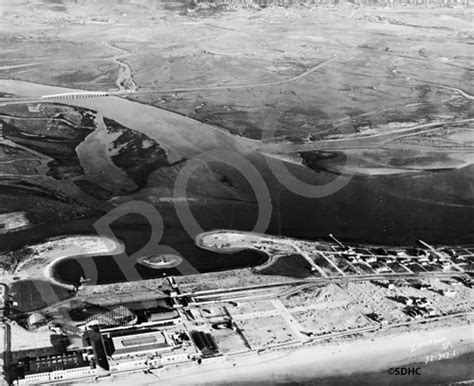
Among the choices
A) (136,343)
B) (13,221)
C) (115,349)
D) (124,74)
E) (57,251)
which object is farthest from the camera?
(124,74)

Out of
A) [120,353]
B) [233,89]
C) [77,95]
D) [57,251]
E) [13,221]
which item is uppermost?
[77,95]

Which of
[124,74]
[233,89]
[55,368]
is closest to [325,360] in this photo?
[55,368]

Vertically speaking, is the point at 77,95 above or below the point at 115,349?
above

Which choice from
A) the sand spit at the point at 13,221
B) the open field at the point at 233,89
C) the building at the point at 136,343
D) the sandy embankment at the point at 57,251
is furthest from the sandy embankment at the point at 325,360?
the open field at the point at 233,89

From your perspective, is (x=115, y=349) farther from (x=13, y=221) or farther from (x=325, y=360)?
(x=13, y=221)

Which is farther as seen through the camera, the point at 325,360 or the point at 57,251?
the point at 57,251

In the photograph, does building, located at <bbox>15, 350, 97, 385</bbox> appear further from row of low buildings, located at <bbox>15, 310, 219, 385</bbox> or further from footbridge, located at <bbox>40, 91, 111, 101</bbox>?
footbridge, located at <bbox>40, 91, 111, 101</bbox>

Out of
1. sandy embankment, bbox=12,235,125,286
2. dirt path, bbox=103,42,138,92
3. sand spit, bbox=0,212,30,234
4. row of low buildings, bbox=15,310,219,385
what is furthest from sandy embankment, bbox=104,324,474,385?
dirt path, bbox=103,42,138,92

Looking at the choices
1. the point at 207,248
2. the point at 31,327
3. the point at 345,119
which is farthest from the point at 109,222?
the point at 345,119
